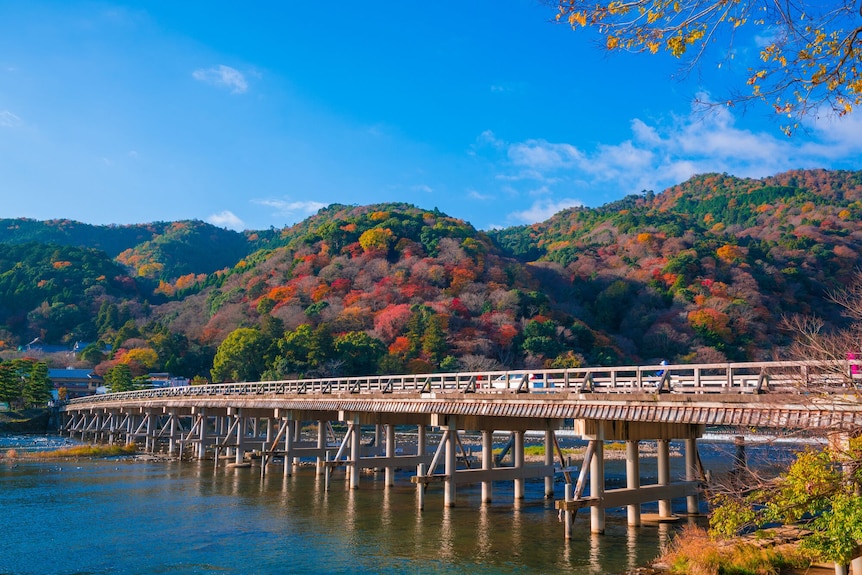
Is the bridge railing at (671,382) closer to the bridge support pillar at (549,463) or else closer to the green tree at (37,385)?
the bridge support pillar at (549,463)

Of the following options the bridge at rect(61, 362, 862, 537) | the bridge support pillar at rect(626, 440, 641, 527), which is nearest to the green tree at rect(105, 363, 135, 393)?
the bridge at rect(61, 362, 862, 537)

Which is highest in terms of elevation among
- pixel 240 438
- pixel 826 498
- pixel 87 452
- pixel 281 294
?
pixel 281 294

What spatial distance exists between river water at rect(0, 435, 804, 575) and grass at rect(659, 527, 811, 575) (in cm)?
253

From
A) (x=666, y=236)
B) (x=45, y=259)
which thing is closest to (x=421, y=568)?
(x=666, y=236)

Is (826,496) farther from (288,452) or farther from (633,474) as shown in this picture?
(288,452)

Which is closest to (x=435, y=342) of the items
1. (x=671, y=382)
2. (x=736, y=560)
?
(x=671, y=382)

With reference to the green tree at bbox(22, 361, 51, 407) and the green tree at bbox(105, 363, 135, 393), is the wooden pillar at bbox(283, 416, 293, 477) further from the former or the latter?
the green tree at bbox(22, 361, 51, 407)

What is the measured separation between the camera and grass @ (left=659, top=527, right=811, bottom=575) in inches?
450

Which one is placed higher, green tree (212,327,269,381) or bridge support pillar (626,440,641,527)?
green tree (212,327,269,381)

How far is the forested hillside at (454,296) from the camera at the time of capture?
7050 cm

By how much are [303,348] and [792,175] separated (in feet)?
390

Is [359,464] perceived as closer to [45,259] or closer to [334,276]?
[334,276]

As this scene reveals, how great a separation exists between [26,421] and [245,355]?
21.6 metres

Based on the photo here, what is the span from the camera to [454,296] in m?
80.6
